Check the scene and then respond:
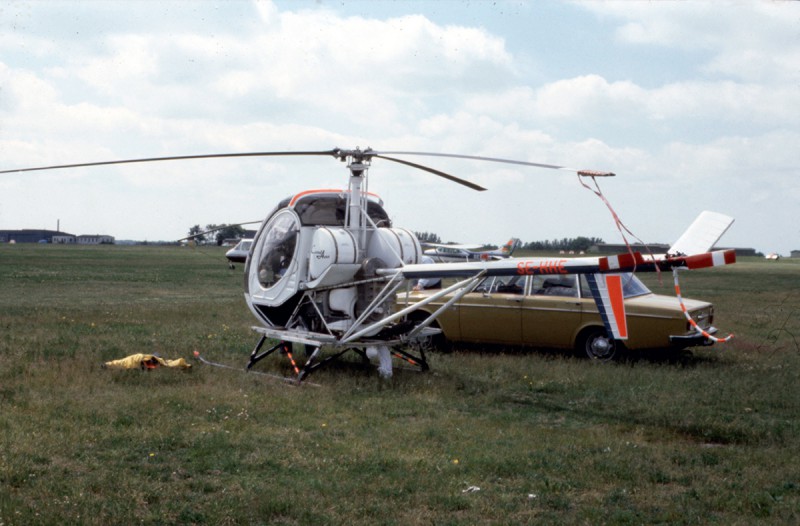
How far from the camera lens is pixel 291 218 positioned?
38.7 feet

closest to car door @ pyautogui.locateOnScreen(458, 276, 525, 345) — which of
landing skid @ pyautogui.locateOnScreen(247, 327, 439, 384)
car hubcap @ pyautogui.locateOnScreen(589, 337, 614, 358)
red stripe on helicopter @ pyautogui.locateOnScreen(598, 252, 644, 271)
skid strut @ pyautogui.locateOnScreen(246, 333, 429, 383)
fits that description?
car hubcap @ pyautogui.locateOnScreen(589, 337, 614, 358)

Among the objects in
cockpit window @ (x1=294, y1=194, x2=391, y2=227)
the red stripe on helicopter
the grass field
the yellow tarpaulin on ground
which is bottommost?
the grass field

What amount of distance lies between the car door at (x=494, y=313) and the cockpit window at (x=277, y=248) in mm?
3365

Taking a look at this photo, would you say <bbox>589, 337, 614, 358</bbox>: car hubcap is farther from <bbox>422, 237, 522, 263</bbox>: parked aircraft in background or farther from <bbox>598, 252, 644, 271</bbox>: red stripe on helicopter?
<bbox>598, 252, 644, 271</bbox>: red stripe on helicopter

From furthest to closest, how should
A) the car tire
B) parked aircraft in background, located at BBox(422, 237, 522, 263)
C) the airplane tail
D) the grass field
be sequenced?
parked aircraft in background, located at BBox(422, 237, 522, 263)
the car tire
the airplane tail
the grass field

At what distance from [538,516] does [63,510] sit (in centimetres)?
332

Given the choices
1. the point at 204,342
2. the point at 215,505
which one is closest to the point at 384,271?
the point at 204,342

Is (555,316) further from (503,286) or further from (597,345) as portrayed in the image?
(503,286)

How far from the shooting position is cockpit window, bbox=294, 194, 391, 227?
38.6ft

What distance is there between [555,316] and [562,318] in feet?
0.37

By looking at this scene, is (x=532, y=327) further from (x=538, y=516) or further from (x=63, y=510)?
(x=63, y=510)

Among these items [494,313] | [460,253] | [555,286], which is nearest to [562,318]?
[555,286]

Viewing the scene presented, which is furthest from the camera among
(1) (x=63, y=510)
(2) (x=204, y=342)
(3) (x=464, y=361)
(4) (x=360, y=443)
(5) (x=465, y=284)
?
(2) (x=204, y=342)

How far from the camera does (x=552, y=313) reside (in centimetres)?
1315
